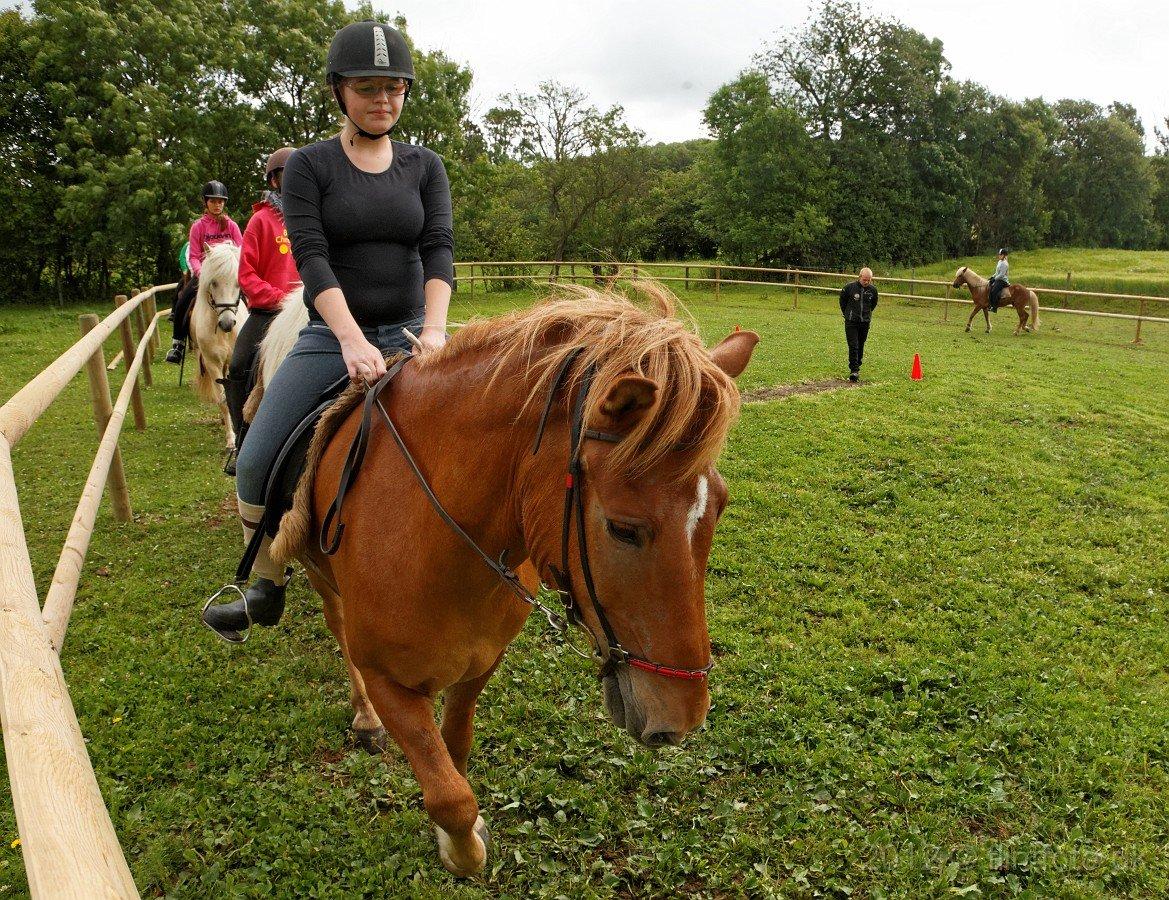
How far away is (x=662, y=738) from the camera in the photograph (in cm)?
205

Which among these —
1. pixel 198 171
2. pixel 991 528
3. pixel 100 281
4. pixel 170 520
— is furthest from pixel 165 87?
pixel 991 528

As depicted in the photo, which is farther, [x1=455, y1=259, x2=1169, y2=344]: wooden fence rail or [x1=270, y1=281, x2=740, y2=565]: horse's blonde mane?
[x1=455, y1=259, x2=1169, y2=344]: wooden fence rail

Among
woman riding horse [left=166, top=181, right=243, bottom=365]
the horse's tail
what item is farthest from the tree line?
the horse's tail

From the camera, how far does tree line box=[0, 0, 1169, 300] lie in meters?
23.5

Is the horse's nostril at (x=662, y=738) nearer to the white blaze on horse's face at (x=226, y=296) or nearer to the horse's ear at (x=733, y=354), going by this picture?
the horse's ear at (x=733, y=354)

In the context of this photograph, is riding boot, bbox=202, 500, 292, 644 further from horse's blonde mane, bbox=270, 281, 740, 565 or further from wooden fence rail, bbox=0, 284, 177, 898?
horse's blonde mane, bbox=270, 281, 740, 565

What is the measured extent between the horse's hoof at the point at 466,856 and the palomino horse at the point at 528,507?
1 cm

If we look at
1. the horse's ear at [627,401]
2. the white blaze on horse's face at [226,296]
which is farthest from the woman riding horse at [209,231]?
the horse's ear at [627,401]

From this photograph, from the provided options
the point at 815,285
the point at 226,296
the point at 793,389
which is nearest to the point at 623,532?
the point at 226,296

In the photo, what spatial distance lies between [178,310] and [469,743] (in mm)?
10743

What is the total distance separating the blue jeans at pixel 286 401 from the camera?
3020 mm

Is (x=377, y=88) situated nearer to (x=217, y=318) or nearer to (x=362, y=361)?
(x=362, y=361)

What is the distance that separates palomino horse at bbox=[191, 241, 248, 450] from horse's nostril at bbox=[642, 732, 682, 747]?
787 cm

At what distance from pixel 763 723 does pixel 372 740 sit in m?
2.24
